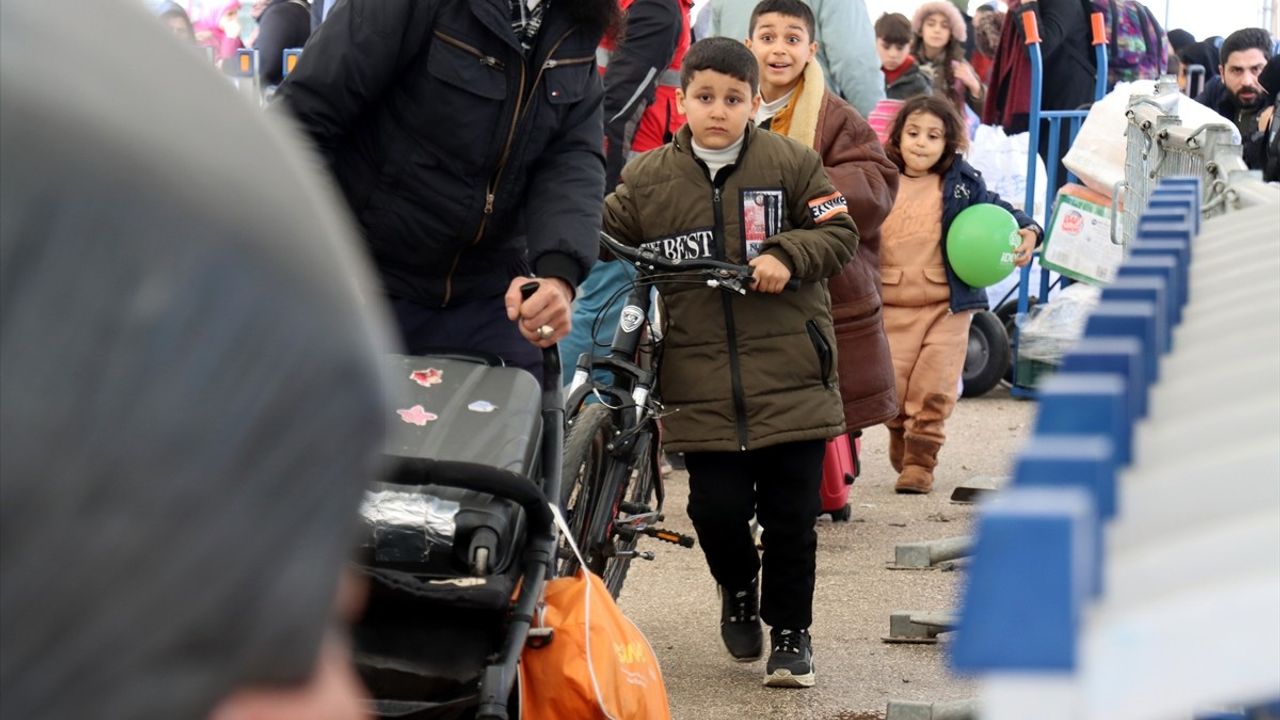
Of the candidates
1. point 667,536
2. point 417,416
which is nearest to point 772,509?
point 667,536

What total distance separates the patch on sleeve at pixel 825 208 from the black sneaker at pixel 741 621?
110cm

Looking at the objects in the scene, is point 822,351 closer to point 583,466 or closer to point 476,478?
point 583,466

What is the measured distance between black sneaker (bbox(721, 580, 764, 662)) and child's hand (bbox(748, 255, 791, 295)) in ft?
3.12

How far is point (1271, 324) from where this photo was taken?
1.39 m

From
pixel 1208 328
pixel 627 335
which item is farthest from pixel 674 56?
pixel 1208 328

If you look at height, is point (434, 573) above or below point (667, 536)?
above

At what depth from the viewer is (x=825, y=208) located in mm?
5164

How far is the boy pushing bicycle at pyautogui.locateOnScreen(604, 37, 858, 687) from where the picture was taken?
510cm

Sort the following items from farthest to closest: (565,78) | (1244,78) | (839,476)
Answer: (1244,78), (839,476), (565,78)

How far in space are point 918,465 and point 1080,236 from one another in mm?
1285

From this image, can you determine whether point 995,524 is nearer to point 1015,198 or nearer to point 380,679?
point 380,679

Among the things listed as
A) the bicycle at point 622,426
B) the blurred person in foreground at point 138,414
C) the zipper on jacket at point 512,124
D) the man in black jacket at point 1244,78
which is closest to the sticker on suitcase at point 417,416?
the zipper on jacket at point 512,124

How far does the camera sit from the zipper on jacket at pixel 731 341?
508 cm

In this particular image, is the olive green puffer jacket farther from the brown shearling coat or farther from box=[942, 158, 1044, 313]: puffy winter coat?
box=[942, 158, 1044, 313]: puffy winter coat
